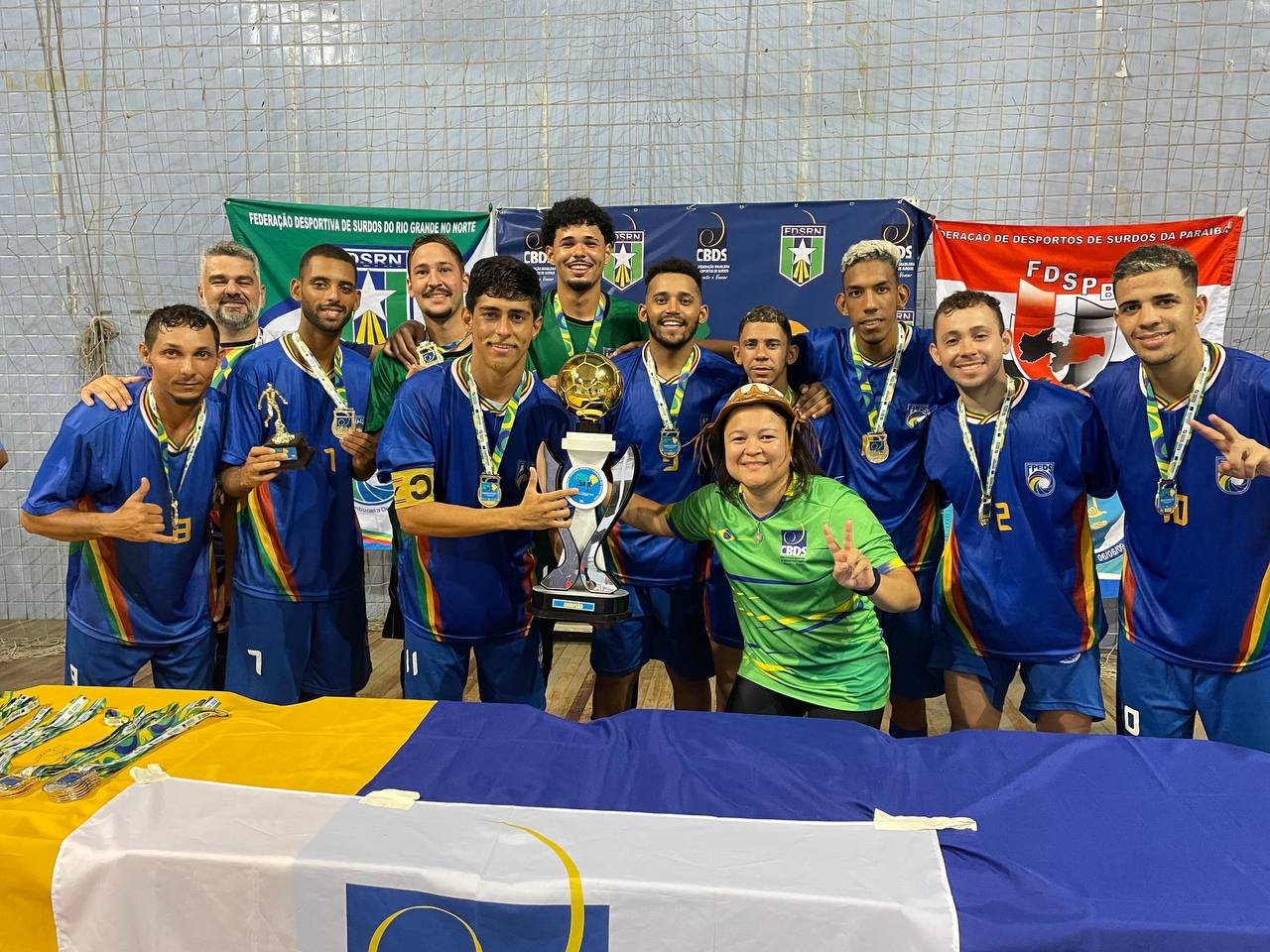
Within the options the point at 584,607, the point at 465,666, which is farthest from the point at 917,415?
the point at 465,666

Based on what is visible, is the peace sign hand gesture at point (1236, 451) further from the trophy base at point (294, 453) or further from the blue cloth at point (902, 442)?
the trophy base at point (294, 453)

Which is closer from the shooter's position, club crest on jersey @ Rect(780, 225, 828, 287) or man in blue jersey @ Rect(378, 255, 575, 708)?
man in blue jersey @ Rect(378, 255, 575, 708)

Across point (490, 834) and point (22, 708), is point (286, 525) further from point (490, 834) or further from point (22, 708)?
point (490, 834)

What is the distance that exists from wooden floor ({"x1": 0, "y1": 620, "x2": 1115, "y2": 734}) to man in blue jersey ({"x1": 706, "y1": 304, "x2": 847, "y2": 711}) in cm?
128

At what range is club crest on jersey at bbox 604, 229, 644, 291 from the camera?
5328 millimetres

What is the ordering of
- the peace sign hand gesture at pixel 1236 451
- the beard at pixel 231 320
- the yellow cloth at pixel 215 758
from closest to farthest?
the yellow cloth at pixel 215 758 < the peace sign hand gesture at pixel 1236 451 < the beard at pixel 231 320

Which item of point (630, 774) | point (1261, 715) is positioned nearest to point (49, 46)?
point (630, 774)

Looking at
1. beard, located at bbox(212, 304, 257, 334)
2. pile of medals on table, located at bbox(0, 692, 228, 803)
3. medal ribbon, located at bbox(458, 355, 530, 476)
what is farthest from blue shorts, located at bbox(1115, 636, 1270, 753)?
A: beard, located at bbox(212, 304, 257, 334)

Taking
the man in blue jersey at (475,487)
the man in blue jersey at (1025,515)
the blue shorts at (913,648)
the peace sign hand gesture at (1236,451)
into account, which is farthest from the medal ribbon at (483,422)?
the peace sign hand gesture at (1236,451)

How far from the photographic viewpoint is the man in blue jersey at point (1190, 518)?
2.43m

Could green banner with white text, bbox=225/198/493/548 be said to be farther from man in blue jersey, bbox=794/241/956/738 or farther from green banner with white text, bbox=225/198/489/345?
man in blue jersey, bbox=794/241/956/738

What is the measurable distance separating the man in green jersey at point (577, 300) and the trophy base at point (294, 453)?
3.05 feet

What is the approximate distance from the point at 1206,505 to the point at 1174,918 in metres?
1.62

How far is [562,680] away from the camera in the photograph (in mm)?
5082
